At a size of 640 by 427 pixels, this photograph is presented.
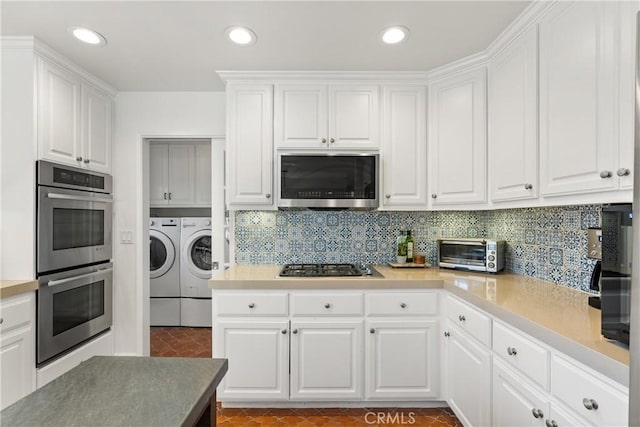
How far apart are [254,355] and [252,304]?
13.0 inches

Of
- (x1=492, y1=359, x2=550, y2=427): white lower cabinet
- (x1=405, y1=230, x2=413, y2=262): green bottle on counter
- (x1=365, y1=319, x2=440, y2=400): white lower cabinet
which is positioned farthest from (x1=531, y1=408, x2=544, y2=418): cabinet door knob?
(x1=405, y1=230, x2=413, y2=262): green bottle on counter

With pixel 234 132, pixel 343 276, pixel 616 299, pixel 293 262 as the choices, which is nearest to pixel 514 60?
pixel 616 299

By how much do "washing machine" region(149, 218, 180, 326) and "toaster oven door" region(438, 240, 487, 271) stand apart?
287cm

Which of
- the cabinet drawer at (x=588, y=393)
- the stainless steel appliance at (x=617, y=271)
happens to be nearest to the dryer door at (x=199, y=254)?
the cabinet drawer at (x=588, y=393)

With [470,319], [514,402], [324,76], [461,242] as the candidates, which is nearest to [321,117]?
[324,76]

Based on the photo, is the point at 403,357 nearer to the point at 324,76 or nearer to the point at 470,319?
the point at 470,319

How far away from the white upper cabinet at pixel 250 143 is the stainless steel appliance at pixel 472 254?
1397 millimetres

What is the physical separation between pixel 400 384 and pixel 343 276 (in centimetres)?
78

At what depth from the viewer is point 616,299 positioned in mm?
955

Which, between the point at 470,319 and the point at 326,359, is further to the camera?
the point at 326,359

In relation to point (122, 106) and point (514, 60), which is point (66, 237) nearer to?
point (122, 106)

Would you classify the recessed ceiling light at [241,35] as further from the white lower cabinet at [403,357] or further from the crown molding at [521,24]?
the white lower cabinet at [403,357]

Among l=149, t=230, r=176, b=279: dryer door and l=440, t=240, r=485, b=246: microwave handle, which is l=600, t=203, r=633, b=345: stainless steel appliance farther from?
l=149, t=230, r=176, b=279: dryer door

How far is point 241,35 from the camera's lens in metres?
1.85
